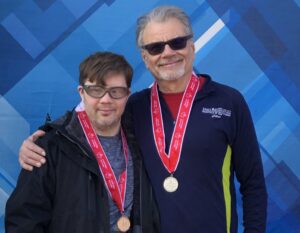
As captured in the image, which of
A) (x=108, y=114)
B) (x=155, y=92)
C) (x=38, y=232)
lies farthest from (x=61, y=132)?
(x=155, y=92)

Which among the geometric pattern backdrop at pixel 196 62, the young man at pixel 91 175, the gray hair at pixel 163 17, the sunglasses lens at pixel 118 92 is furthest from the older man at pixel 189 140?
the geometric pattern backdrop at pixel 196 62

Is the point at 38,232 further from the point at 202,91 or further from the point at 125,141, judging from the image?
the point at 202,91

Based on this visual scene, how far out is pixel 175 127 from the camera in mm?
1888

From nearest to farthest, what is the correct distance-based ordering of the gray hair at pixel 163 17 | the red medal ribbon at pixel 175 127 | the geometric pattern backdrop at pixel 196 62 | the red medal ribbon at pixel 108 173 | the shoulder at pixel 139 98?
the red medal ribbon at pixel 108 173
the red medal ribbon at pixel 175 127
the gray hair at pixel 163 17
the shoulder at pixel 139 98
the geometric pattern backdrop at pixel 196 62

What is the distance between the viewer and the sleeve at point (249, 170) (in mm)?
1931

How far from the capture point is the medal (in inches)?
71.4

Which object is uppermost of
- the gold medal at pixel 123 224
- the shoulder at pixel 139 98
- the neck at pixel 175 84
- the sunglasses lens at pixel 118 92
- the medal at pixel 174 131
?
the sunglasses lens at pixel 118 92

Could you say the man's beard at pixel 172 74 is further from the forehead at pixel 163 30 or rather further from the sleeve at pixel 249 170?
the sleeve at pixel 249 170

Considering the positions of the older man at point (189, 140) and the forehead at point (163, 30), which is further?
the forehead at point (163, 30)

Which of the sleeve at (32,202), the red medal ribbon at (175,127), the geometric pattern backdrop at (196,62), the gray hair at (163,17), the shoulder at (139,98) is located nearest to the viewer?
the sleeve at (32,202)

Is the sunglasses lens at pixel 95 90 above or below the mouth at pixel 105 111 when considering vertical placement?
above

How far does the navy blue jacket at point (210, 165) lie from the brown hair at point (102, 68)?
28cm

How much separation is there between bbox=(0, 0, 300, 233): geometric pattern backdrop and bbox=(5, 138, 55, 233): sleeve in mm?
1032

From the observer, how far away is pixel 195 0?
279 cm
